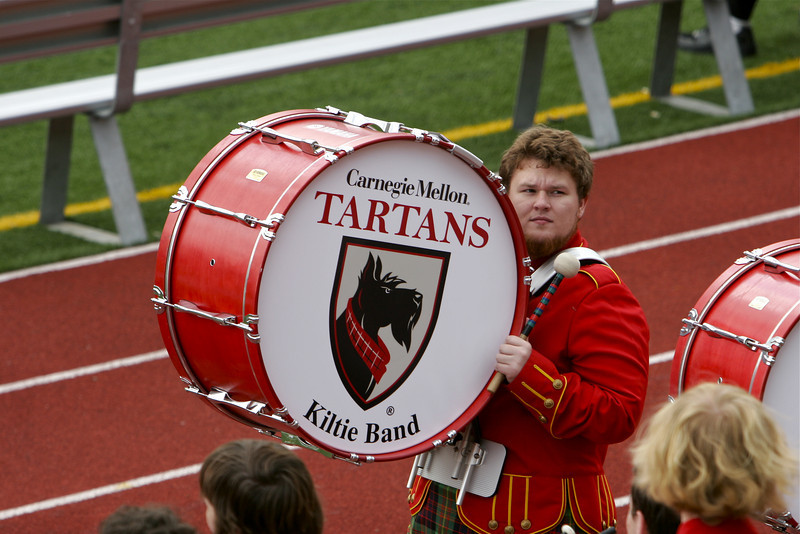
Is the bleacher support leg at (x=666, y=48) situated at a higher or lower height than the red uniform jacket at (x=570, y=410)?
higher

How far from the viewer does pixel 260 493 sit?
2.49 metres

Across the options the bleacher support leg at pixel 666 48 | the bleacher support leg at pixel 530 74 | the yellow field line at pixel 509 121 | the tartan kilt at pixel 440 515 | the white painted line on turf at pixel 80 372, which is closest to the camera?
the tartan kilt at pixel 440 515

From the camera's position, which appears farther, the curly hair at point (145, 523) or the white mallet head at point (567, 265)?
the white mallet head at point (567, 265)

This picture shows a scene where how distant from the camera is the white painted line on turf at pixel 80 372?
552 cm

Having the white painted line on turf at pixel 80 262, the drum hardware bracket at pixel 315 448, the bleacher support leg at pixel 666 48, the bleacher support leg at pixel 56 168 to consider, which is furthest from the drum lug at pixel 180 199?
the bleacher support leg at pixel 666 48

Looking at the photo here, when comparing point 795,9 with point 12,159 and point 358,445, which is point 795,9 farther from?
point 358,445

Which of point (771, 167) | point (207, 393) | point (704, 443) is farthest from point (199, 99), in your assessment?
point (704, 443)

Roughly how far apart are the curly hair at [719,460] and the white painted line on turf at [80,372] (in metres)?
3.78

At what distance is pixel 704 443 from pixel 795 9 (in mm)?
9068

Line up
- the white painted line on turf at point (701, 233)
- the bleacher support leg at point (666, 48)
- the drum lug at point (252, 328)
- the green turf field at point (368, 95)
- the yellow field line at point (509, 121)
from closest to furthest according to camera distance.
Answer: the drum lug at point (252, 328)
the white painted line on turf at point (701, 233)
the yellow field line at point (509, 121)
the green turf field at point (368, 95)
the bleacher support leg at point (666, 48)

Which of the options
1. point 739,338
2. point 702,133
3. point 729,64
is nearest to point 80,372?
point 739,338

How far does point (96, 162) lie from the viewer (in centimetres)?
840

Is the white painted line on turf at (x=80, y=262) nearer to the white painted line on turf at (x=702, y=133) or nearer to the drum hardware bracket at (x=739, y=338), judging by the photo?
the white painted line on turf at (x=702, y=133)

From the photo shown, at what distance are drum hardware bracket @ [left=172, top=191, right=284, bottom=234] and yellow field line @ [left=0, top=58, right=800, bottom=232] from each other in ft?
15.4
